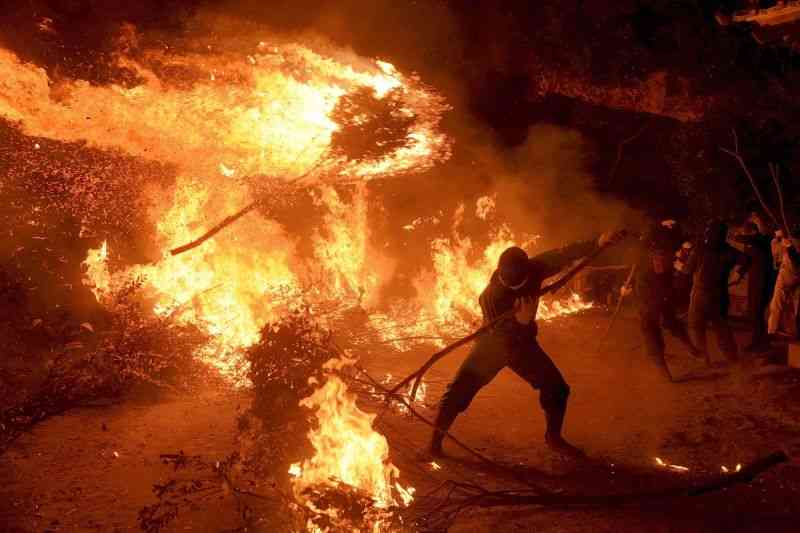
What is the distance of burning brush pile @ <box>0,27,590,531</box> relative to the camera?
267 inches

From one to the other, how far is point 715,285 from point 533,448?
3.31 meters

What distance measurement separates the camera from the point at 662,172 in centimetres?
1078

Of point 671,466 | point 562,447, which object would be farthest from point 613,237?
point 671,466

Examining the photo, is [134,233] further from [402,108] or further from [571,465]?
[571,465]

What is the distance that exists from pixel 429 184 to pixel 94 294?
20.0ft

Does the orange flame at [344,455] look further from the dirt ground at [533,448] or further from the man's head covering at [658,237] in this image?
the man's head covering at [658,237]

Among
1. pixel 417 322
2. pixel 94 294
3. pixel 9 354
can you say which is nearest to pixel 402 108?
pixel 417 322

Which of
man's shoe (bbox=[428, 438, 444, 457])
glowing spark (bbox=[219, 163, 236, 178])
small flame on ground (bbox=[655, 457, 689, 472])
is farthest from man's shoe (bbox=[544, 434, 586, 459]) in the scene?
glowing spark (bbox=[219, 163, 236, 178])

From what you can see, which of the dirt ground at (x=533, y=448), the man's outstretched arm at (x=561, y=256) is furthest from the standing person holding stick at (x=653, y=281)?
the man's outstretched arm at (x=561, y=256)

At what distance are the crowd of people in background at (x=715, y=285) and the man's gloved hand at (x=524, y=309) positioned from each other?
8.57 ft

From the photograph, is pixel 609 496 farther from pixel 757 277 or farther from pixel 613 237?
pixel 757 277

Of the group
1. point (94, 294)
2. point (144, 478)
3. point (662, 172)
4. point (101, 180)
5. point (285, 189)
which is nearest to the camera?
point (144, 478)

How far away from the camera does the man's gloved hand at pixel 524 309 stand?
175 inches

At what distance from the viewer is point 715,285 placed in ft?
21.9
